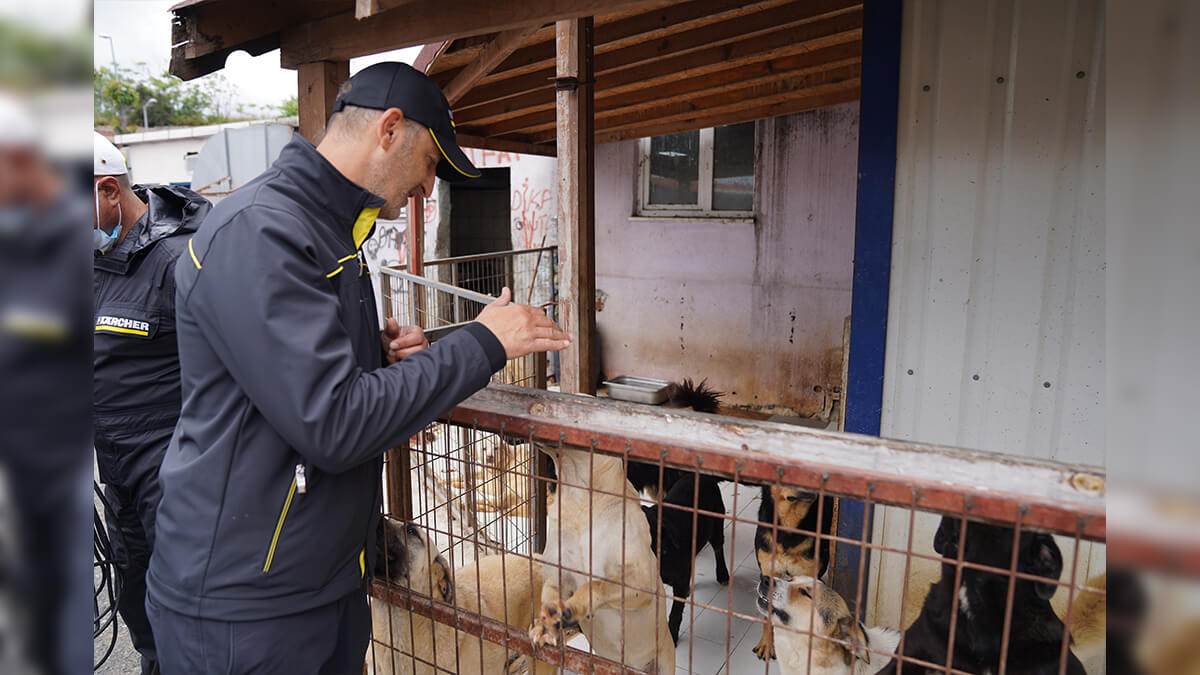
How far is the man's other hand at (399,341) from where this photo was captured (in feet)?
7.13

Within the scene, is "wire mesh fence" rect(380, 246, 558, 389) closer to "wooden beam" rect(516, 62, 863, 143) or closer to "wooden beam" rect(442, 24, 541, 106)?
"wooden beam" rect(516, 62, 863, 143)

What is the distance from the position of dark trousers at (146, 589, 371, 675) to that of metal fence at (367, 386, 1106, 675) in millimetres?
608

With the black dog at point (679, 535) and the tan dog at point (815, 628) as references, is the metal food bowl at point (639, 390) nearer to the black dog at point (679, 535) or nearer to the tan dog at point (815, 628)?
the black dog at point (679, 535)

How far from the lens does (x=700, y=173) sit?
960 centimetres

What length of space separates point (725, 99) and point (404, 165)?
6306 millimetres

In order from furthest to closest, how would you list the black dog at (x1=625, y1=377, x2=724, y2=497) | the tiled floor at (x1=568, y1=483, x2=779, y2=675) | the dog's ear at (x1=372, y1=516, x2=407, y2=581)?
the black dog at (x1=625, y1=377, x2=724, y2=497)
the tiled floor at (x1=568, y1=483, x2=779, y2=675)
the dog's ear at (x1=372, y1=516, x2=407, y2=581)

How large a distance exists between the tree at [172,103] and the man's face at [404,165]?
104 feet

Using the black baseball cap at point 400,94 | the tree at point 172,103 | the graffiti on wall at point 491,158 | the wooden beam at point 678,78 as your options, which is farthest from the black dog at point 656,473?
the tree at point 172,103

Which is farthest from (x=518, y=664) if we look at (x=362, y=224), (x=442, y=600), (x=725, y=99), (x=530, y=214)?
(x=530, y=214)

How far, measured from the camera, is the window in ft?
30.4

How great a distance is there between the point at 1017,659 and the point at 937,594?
0.31m

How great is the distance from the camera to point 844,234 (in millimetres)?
8570

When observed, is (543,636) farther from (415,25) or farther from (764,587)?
(415,25)

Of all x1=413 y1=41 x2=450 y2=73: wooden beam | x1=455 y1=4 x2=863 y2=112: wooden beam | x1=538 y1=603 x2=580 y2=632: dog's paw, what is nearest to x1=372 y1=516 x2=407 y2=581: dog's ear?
x1=538 y1=603 x2=580 y2=632: dog's paw
